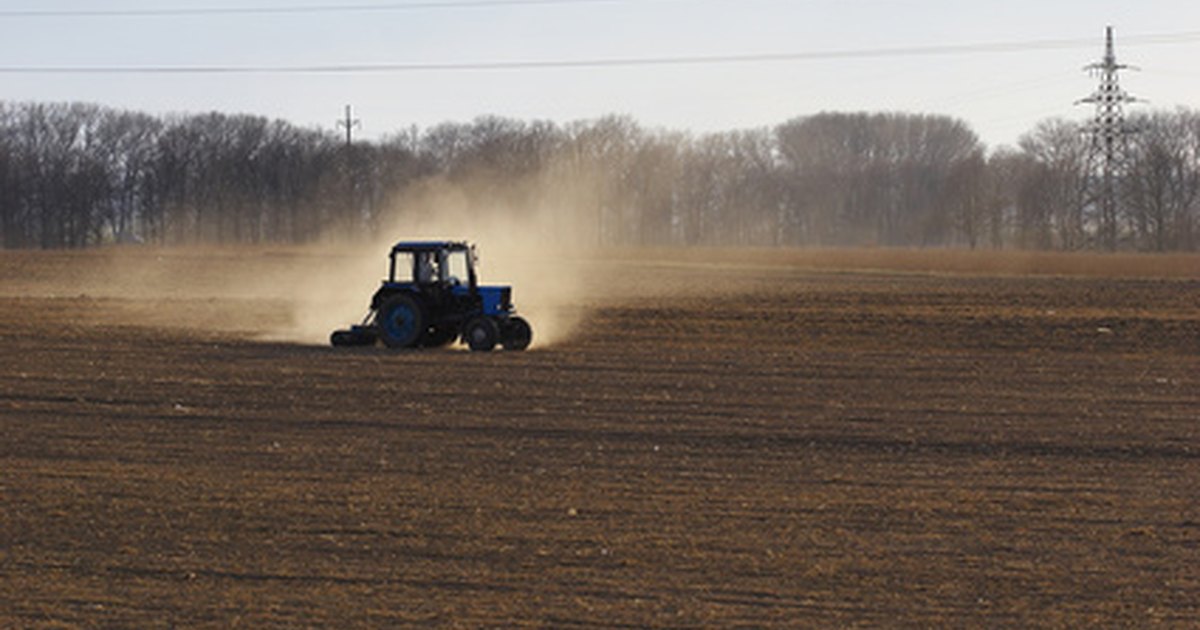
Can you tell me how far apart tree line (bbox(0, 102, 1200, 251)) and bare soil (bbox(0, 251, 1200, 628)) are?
71.0m

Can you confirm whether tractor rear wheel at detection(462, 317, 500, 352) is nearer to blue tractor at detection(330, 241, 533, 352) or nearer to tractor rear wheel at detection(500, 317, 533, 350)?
blue tractor at detection(330, 241, 533, 352)

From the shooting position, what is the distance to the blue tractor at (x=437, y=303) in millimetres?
26438

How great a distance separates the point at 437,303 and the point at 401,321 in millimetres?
724

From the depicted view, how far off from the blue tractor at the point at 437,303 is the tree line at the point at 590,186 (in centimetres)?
6702

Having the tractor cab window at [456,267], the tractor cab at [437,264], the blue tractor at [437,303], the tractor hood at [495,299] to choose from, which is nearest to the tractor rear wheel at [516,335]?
the blue tractor at [437,303]

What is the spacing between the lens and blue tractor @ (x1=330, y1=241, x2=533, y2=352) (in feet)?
86.7

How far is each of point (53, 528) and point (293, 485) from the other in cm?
240

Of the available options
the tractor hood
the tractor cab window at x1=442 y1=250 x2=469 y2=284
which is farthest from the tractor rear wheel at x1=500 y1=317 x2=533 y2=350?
the tractor cab window at x1=442 y1=250 x2=469 y2=284

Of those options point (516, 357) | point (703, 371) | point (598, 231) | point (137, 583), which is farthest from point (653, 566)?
point (598, 231)

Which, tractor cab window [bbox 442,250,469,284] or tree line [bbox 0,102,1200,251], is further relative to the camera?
tree line [bbox 0,102,1200,251]

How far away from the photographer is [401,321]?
26.5 metres

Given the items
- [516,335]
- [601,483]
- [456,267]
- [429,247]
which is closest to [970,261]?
[516,335]

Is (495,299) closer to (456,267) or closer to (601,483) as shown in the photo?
(456,267)

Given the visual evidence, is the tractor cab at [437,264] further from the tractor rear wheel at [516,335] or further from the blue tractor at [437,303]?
the tractor rear wheel at [516,335]
